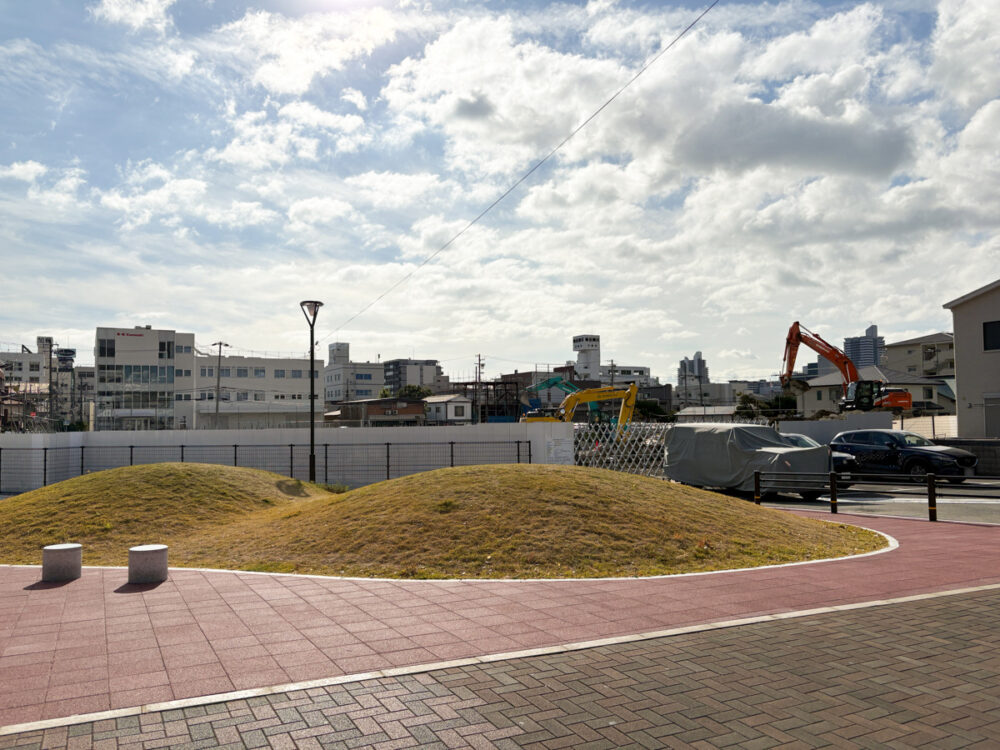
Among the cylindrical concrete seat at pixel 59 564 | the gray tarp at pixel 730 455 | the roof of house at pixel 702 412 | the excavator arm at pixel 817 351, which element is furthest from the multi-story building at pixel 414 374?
the cylindrical concrete seat at pixel 59 564

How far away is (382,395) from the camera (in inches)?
4764

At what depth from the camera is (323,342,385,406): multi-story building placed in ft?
409

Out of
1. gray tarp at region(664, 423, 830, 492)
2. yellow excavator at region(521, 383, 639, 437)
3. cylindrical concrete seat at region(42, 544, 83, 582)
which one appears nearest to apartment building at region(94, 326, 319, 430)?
yellow excavator at region(521, 383, 639, 437)

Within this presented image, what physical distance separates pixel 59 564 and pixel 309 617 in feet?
14.2

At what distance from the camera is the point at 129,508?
14.1 metres

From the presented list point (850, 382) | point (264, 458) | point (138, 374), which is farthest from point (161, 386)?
point (850, 382)

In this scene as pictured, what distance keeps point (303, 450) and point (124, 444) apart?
651 centimetres

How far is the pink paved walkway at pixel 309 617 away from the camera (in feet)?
17.8

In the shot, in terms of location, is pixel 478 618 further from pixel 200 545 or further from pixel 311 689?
pixel 200 545

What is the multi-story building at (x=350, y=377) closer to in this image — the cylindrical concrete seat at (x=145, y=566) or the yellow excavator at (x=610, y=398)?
the yellow excavator at (x=610, y=398)

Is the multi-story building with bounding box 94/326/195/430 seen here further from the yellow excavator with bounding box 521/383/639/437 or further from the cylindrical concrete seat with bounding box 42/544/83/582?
the cylindrical concrete seat with bounding box 42/544/83/582

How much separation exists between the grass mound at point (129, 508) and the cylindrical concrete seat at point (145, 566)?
2.20 meters

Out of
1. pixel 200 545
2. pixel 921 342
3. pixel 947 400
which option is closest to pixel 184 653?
pixel 200 545

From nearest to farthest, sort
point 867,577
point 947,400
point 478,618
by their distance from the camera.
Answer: point 478,618, point 867,577, point 947,400
